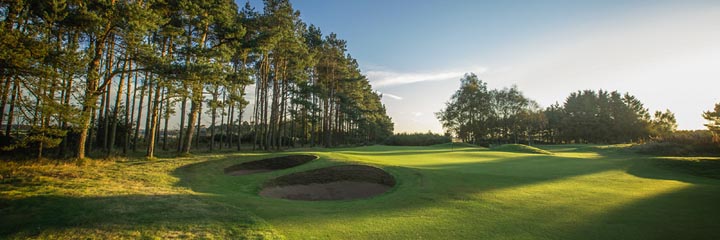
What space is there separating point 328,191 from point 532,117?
170 ft

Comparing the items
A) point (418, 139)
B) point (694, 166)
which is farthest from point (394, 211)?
point (418, 139)

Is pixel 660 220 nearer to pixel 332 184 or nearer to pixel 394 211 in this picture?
pixel 394 211

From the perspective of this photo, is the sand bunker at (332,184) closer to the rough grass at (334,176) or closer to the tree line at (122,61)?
the rough grass at (334,176)

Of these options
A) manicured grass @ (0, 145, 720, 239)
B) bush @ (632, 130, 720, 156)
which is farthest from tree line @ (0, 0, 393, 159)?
bush @ (632, 130, 720, 156)

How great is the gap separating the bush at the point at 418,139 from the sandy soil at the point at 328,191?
37.6 metres

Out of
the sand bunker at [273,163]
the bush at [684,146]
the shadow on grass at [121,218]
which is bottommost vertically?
the shadow on grass at [121,218]

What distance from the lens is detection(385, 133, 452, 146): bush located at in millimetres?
48219

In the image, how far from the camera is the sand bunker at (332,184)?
10.8 meters

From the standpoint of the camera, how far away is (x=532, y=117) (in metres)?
51.0

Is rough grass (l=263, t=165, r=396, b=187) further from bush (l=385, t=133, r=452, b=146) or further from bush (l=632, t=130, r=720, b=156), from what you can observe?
bush (l=385, t=133, r=452, b=146)

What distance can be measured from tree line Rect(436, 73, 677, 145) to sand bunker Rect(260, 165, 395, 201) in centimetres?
4501

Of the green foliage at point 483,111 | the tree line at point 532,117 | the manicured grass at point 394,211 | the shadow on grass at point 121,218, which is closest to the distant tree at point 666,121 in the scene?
the tree line at point 532,117

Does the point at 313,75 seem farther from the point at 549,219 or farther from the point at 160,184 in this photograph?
the point at 549,219

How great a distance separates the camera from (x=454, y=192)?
26.6 ft
